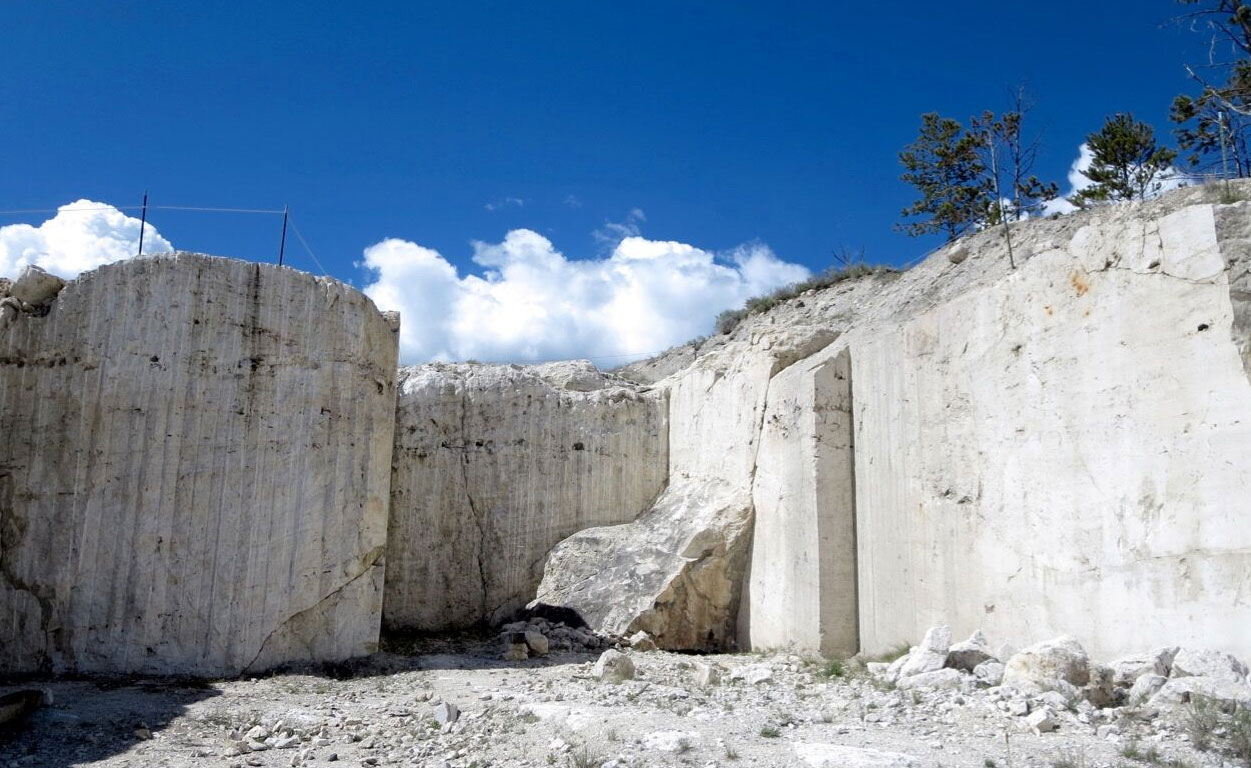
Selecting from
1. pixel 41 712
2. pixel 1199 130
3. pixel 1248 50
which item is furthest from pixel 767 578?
pixel 1199 130

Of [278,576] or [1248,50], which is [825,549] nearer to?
[278,576]

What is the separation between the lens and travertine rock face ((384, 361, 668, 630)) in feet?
36.7

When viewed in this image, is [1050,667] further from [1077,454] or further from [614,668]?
[614,668]

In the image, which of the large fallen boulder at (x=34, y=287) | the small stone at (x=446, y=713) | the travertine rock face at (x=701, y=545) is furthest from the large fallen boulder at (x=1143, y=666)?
the large fallen boulder at (x=34, y=287)

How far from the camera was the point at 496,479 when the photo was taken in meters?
11.6

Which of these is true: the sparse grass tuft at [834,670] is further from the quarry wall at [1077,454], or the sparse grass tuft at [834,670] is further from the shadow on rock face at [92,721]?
the shadow on rock face at [92,721]

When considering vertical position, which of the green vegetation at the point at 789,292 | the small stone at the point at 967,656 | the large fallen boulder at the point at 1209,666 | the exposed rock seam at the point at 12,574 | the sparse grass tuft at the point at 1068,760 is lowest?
the sparse grass tuft at the point at 1068,760

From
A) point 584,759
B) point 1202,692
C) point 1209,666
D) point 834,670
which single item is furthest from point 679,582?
point 1202,692

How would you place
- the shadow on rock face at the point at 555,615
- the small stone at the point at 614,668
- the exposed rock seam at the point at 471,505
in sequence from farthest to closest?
the exposed rock seam at the point at 471,505, the shadow on rock face at the point at 555,615, the small stone at the point at 614,668

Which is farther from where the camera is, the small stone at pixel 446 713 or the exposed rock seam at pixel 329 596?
the exposed rock seam at pixel 329 596

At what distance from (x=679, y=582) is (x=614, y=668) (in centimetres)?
242

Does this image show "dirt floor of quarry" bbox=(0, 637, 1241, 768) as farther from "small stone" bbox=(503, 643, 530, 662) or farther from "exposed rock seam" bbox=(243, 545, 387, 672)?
"small stone" bbox=(503, 643, 530, 662)

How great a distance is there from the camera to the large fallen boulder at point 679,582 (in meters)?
10.4

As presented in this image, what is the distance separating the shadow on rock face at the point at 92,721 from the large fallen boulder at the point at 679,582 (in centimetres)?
406
